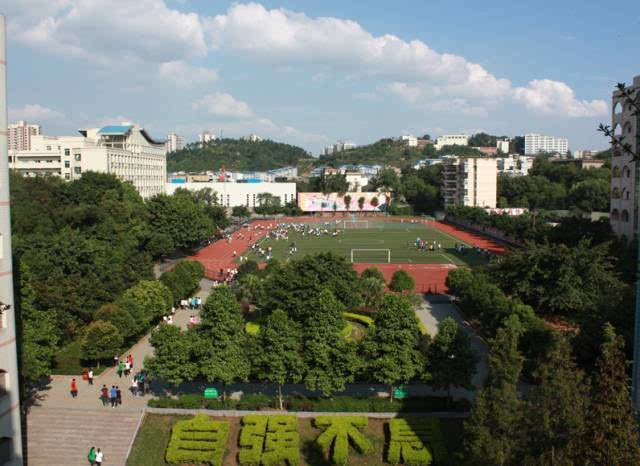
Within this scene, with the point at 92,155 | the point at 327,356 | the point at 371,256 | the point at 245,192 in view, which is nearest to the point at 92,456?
the point at 327,356

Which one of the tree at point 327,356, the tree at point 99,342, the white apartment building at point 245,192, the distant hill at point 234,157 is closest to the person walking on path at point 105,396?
the tree at point 99,342

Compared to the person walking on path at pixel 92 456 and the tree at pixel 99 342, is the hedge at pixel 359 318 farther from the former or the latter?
the person walking on path at pixel 92 456

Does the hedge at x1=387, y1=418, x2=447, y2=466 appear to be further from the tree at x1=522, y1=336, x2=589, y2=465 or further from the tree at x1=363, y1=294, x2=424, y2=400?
the tree at x1=522, y1=336, x2=589, y2=465

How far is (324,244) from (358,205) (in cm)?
3700

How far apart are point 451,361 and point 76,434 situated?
10.2 m

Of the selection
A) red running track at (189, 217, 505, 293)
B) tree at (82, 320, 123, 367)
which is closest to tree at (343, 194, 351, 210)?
red running track at (189, 217, 505, 293)

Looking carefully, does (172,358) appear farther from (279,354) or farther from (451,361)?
(451,361)

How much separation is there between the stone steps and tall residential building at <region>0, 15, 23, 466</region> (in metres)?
3.14

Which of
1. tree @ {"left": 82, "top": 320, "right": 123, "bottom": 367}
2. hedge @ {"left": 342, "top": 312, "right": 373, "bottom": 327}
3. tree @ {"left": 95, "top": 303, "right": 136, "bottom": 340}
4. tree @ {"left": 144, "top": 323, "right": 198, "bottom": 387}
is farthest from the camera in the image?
hedge @ {"left": 342, "top": 312, "right": 373, "bottom": 327}

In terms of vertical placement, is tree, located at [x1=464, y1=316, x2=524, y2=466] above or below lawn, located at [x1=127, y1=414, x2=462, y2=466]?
above

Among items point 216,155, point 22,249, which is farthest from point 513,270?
point 216,155

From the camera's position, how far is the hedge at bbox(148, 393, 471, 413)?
16.9 m

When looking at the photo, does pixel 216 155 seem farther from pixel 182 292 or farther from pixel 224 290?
pixel 224 290

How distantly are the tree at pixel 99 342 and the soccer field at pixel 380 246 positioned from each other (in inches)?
813
